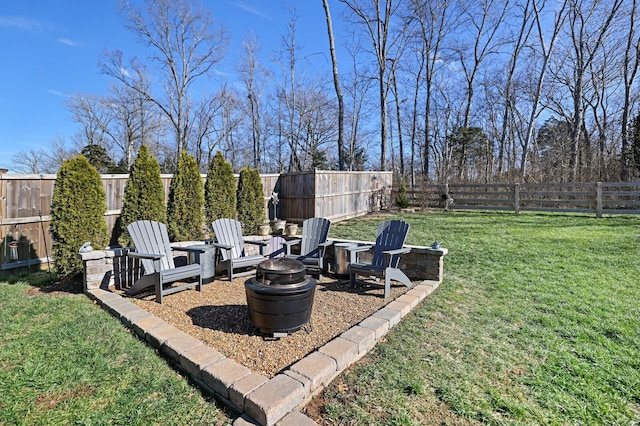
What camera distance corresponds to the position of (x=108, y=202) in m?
5.89

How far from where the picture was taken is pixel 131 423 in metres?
1.80

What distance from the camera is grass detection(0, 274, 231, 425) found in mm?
1865

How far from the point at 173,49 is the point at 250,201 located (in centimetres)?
1301

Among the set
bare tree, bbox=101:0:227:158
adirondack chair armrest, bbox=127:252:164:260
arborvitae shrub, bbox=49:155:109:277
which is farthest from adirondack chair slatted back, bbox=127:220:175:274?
bare tree, bbox=101:0:227:158

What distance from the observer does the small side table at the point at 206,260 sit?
421 centimetres

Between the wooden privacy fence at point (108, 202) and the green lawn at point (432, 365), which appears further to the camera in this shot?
the wooden privacy fence at point (108, 202)

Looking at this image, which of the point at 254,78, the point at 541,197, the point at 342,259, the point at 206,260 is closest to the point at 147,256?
the point at 206,260

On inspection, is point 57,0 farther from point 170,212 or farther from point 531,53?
point 531,53

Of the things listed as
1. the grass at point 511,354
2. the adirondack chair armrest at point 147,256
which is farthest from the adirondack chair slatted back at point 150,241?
the grass at point 511,354

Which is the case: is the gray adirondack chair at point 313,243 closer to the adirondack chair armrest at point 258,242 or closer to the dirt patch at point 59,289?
the adirondack chair armrest at point 258,242

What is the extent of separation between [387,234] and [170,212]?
382 centimetres

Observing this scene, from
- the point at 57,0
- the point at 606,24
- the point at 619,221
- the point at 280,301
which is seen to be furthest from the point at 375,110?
the point at 280,301

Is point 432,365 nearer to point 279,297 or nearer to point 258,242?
point 279,297

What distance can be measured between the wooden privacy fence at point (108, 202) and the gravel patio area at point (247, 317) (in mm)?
3087
